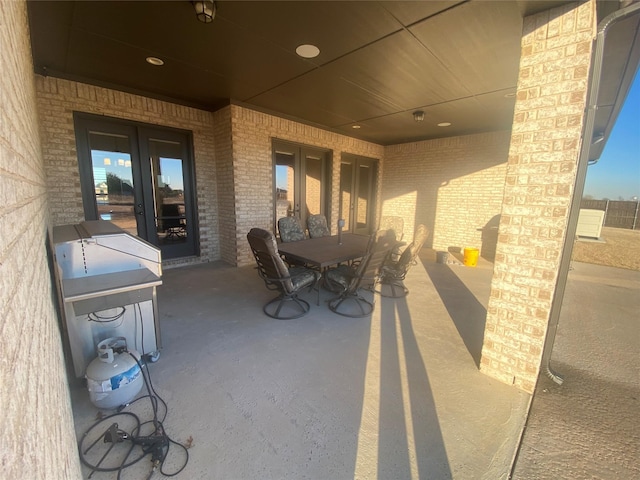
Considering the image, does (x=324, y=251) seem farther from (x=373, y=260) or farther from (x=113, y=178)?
(x=113, y=178)

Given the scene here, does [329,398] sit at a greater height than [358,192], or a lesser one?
lesser

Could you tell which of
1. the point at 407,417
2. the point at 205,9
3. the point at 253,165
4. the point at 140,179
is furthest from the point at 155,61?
the point at 407,417

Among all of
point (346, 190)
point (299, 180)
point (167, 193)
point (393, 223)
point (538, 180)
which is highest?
point (299, 180)

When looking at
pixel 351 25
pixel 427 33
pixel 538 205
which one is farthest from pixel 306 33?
pixel 538 205

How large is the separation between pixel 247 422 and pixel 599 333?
3.78 m

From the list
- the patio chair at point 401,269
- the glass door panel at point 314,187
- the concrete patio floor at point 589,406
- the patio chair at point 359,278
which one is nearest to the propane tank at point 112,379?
the patio chair at point 359,278

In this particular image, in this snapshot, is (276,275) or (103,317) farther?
(276,275)

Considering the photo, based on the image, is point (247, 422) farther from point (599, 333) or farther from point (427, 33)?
point (599, 333)

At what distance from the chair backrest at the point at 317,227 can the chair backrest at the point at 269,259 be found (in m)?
2.01

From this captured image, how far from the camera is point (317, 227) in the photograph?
17.0 ft

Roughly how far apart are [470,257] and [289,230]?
3.84 metres

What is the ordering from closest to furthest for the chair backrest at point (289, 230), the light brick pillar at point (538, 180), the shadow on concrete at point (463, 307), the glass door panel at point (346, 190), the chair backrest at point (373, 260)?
the light brick pillar at point (538, 180)
the shadow on concrete at point (463, 307)
the chair backrest at point (373, 260)
the chair backrest at point (289, 230)
the glass door panel at point (346, 190)

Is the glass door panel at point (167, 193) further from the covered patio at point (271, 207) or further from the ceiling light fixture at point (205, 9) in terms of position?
the ceiling light fixture at point (205, 9)

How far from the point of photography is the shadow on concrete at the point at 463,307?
275cm
